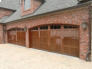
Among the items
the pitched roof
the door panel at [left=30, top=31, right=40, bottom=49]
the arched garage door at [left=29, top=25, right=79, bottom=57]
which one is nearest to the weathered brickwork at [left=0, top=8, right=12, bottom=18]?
the pitched roof

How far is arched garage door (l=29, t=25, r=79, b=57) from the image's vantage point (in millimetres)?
7637

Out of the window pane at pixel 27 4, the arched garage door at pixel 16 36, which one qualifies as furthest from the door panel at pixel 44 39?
the window pane at pixel 27 4

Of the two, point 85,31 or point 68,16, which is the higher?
point 68,16

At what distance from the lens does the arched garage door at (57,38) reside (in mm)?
7637

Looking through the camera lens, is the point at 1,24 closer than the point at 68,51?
No

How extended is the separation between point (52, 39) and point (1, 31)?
1116 cm

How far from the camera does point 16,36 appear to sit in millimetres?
14805

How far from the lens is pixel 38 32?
427 inches

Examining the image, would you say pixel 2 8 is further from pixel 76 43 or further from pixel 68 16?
pixel 76 43

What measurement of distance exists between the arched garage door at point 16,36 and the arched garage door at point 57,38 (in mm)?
2030

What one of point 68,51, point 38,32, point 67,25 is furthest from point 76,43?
point 38,32

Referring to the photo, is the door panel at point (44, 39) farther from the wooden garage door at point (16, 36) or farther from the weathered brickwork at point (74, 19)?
the wooden garage door at point (16, 36)

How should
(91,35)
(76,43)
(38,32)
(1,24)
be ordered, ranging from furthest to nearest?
(1,24)
(38,32)
(76,43)
(91,35)

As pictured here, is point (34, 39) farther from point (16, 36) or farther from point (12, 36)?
point (12, 36)
